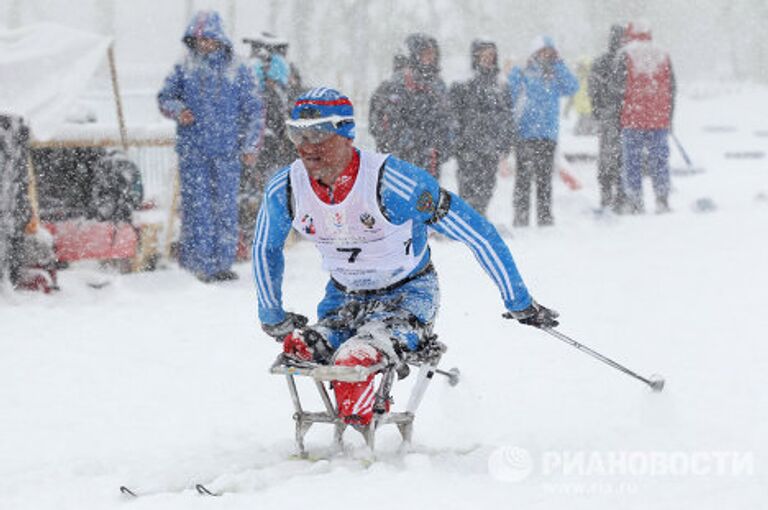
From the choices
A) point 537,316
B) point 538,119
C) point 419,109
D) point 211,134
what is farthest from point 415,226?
point 538,119

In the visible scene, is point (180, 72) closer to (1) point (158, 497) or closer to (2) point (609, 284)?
(2) point (609, 284)

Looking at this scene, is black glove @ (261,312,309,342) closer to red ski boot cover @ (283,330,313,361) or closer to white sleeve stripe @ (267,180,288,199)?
red ski boot cover @ (283,330,313,361)

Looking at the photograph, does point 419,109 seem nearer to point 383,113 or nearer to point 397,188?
point 383,113

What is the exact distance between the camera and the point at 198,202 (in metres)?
9.88

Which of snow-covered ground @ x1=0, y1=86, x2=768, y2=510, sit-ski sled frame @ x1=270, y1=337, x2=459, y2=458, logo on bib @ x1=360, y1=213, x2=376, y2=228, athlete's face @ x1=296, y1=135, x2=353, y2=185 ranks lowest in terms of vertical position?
snow-covered ground @ x1=0, y1=86, x2=768, y2=510

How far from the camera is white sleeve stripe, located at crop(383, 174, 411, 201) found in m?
4.70

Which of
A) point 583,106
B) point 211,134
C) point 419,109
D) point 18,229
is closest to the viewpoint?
point 18,229

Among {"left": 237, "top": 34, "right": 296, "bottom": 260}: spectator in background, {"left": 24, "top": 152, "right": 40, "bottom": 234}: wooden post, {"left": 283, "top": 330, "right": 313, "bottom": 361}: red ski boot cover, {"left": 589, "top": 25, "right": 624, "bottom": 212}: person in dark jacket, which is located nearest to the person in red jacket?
{"left": 589, "top": 25, "right": 624, "bottom": 212}: person in dark jacket

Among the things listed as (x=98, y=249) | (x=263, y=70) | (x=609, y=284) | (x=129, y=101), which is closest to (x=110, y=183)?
(x=98, y=249)

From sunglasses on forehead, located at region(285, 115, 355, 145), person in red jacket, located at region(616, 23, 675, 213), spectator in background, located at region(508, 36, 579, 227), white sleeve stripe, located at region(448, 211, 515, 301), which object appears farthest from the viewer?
person in red jacket, located at region(616, 23, 675, 213)

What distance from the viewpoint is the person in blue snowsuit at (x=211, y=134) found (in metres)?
9.70

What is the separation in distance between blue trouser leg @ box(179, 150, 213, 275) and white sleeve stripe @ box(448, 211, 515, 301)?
536 cm

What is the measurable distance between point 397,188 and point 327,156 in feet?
1.07

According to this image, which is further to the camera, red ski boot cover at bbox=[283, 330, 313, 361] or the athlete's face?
red ski boot cover at bbox=[283, 330, 313, 361]
